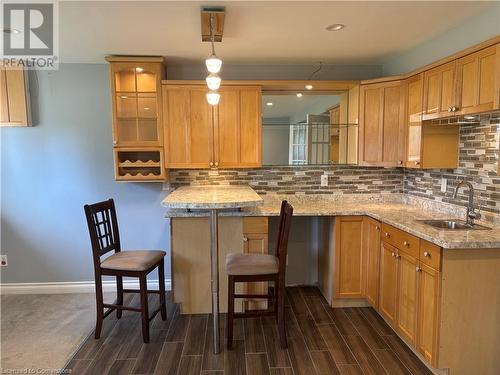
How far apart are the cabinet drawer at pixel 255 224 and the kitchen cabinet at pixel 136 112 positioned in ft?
3.26

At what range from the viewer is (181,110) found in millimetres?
3334

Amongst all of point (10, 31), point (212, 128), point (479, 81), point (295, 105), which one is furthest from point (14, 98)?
point (479, 81)

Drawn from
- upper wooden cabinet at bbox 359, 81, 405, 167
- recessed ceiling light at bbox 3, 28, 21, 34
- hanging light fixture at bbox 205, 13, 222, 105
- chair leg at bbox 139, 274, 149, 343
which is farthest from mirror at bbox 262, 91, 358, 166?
recessed ceiling light at bbox 3, 28, 21, 34

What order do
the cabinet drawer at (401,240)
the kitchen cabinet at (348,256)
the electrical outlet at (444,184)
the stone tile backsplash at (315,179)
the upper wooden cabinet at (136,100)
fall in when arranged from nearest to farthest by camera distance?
the cabinet drawer at (401,240)
the electrical outlet at (444,184)
the kitchen cabinet at (348,256)
the upper wooden cabinet at (136,100)
the stone tile backsplash at (315,179)

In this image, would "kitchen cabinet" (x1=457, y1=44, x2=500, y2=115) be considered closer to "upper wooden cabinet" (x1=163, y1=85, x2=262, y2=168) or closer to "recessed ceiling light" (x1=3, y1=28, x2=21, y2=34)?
"upper wooden cabinet" (x1=163, y1=85, x2=262, y2=168)

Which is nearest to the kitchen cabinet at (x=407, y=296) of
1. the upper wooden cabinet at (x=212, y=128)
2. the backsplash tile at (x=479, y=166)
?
the backsplash tile at (x=479, y=166)

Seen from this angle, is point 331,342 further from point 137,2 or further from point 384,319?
point 137,2

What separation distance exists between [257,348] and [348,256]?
1.19m

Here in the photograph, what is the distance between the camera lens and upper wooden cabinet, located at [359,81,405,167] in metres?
3.19

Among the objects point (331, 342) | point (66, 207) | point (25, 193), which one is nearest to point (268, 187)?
point (331, 342)

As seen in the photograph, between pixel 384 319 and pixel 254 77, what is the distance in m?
2.68

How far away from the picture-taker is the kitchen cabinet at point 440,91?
2432mm

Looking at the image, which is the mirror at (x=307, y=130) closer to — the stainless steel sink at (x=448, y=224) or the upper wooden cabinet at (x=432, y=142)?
the upper wooden cabinet at (x=432, y=142)

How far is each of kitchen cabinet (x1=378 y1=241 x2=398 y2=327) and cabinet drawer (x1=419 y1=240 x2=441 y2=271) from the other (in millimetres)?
383
